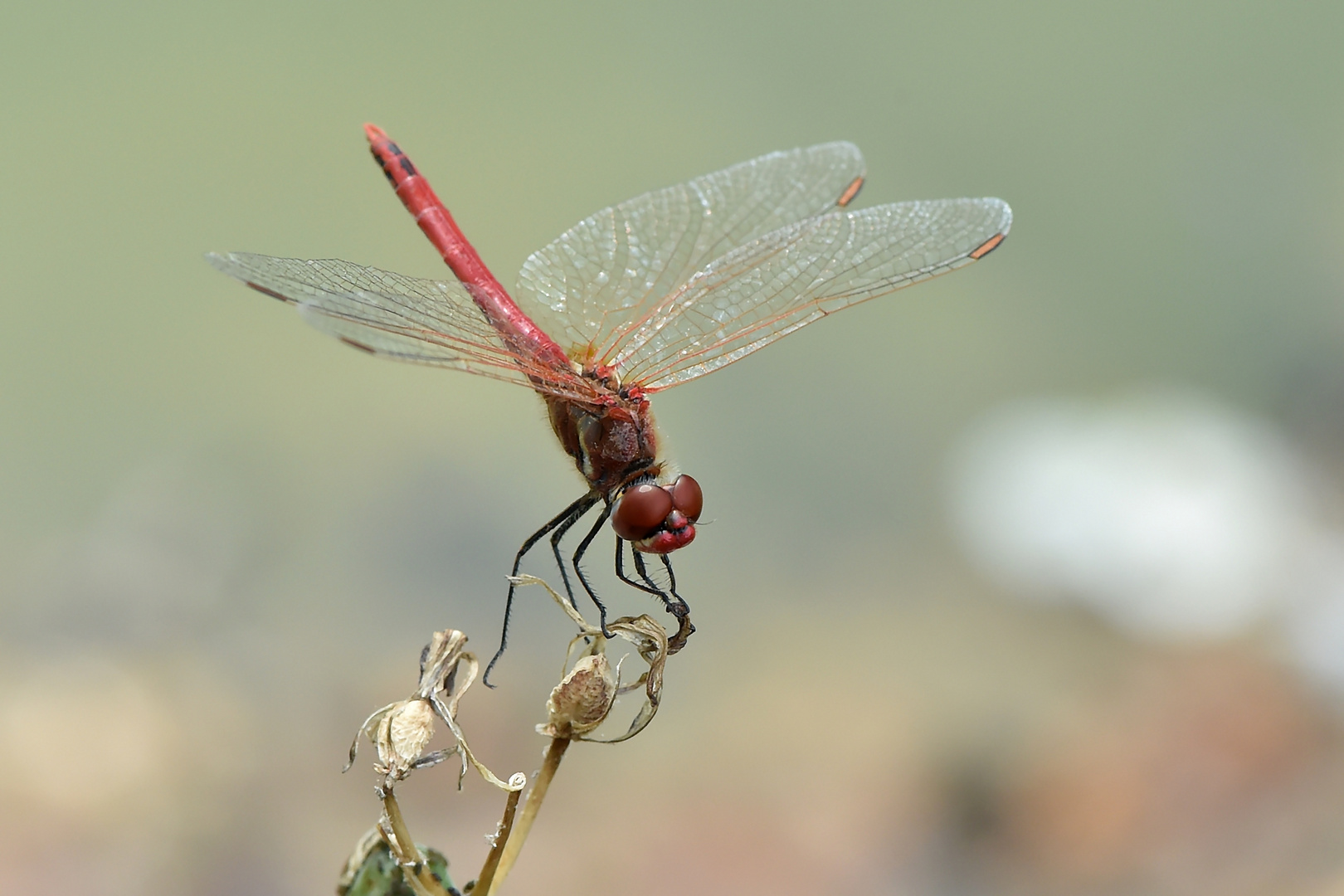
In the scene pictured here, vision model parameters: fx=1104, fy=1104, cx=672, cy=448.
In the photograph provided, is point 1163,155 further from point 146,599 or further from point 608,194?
point 146,599

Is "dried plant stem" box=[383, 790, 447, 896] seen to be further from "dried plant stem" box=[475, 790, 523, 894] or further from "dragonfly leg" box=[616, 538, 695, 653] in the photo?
"dragonfly leg" box=[616, 538, 695, 653]

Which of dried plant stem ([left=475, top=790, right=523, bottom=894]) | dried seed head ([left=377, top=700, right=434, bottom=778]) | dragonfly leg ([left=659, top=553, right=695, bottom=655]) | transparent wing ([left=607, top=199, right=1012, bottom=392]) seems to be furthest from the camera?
transparent wing ([left=607, top=199, right=1012, bottom=392])

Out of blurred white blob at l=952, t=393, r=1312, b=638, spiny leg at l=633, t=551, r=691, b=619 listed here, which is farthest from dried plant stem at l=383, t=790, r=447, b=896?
blurred white blob at l=952, t=393, r=1312, b=638


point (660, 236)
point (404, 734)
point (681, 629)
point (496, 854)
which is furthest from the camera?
point (660, 236)

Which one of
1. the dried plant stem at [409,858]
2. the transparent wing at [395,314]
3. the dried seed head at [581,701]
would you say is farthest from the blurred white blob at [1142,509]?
the dried plant stem at [409,858]

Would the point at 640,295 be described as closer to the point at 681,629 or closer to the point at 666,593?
the point at 666,593

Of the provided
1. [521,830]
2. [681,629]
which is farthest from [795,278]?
[521,830]
